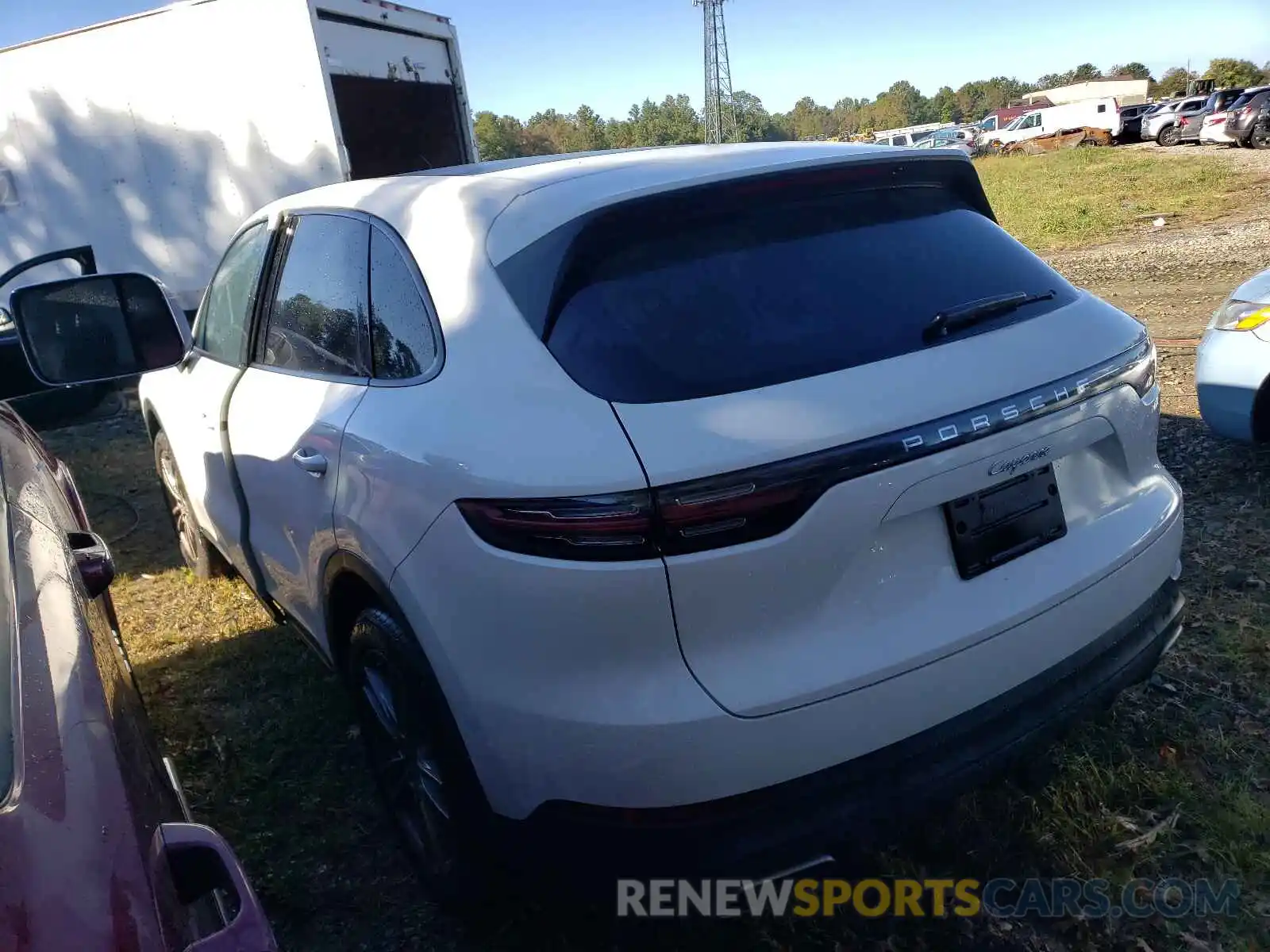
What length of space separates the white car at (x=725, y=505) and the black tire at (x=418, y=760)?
0.01m

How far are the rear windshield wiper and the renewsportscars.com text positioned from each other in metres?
1.26

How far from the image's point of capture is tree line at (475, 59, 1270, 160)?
194ft

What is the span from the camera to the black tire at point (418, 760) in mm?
1979

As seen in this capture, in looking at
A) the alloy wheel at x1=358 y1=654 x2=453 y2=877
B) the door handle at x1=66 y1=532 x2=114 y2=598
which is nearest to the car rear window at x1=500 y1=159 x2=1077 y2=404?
the alloy wheel at x1=358 y1=654 x2=453 y2=877

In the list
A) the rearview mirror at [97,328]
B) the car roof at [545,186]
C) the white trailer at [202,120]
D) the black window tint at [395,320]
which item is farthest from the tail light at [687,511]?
the white trailer at [202,120]

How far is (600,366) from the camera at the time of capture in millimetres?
1790

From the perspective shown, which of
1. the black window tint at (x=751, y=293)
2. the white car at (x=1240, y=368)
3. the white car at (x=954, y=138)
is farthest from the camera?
the white car at (x=954, y=138)

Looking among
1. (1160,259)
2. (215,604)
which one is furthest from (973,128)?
(215,604)

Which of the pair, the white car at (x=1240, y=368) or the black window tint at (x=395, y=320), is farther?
the white car at (x=1240, y=368)

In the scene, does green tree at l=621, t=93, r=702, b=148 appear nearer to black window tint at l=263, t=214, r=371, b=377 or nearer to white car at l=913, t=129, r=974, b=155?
white car at l=913, t=129, r=974, b=155

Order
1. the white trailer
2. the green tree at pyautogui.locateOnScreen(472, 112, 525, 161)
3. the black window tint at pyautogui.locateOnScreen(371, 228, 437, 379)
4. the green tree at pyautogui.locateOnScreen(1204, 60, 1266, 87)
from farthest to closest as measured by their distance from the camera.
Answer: the green tree at pyautogui.locateOnScreen(1204, 60, 1266, 87) → the green tree at pyautogui.locateOnScreen(472, 112, 525, 161) → the white trailer → the black window tint at pyautogui.locateOnScreen(371, 228, 437, 379)

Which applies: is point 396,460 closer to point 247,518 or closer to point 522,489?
point 522,489

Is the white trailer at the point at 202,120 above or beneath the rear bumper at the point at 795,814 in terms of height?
above

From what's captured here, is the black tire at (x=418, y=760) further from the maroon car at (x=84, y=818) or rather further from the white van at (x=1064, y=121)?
the white van at (x=1064, y=121)
